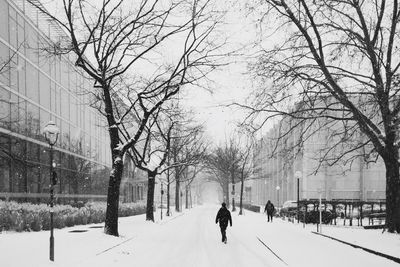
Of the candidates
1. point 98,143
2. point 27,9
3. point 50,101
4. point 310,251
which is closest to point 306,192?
point 98,143

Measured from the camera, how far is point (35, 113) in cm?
3119

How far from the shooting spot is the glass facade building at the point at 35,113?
26631 mm

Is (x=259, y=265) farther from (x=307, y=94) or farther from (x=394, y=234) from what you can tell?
(x=394, y=234)

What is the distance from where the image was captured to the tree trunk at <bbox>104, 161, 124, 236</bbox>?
2019cm

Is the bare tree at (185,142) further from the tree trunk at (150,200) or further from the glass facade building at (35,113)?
the glass facade building at (35,113)

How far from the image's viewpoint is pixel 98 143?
161 feet

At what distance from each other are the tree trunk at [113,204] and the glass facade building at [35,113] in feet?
13.6

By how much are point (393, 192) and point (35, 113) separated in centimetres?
2192

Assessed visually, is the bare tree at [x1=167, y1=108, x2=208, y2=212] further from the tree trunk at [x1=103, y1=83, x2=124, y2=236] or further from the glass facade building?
the tree trunk at [x1=103, y1=83, x2=124, y2=236]

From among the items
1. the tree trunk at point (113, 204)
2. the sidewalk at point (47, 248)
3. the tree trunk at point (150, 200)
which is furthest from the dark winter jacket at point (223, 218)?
the tree trunk at point (150, 200)

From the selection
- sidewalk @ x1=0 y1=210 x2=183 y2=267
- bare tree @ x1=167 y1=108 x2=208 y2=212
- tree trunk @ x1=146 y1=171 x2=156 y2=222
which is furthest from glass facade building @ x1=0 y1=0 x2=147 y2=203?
bare tree @ x1=167 y1=108 x2=208 y2=212

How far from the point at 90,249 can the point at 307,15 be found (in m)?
12.2

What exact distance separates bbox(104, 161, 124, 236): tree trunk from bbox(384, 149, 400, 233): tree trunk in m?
11.6

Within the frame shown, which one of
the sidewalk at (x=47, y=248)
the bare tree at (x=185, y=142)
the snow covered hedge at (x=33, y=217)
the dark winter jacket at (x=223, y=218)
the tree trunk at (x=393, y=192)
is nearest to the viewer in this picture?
the sidewalk at (x=47, y=248)
